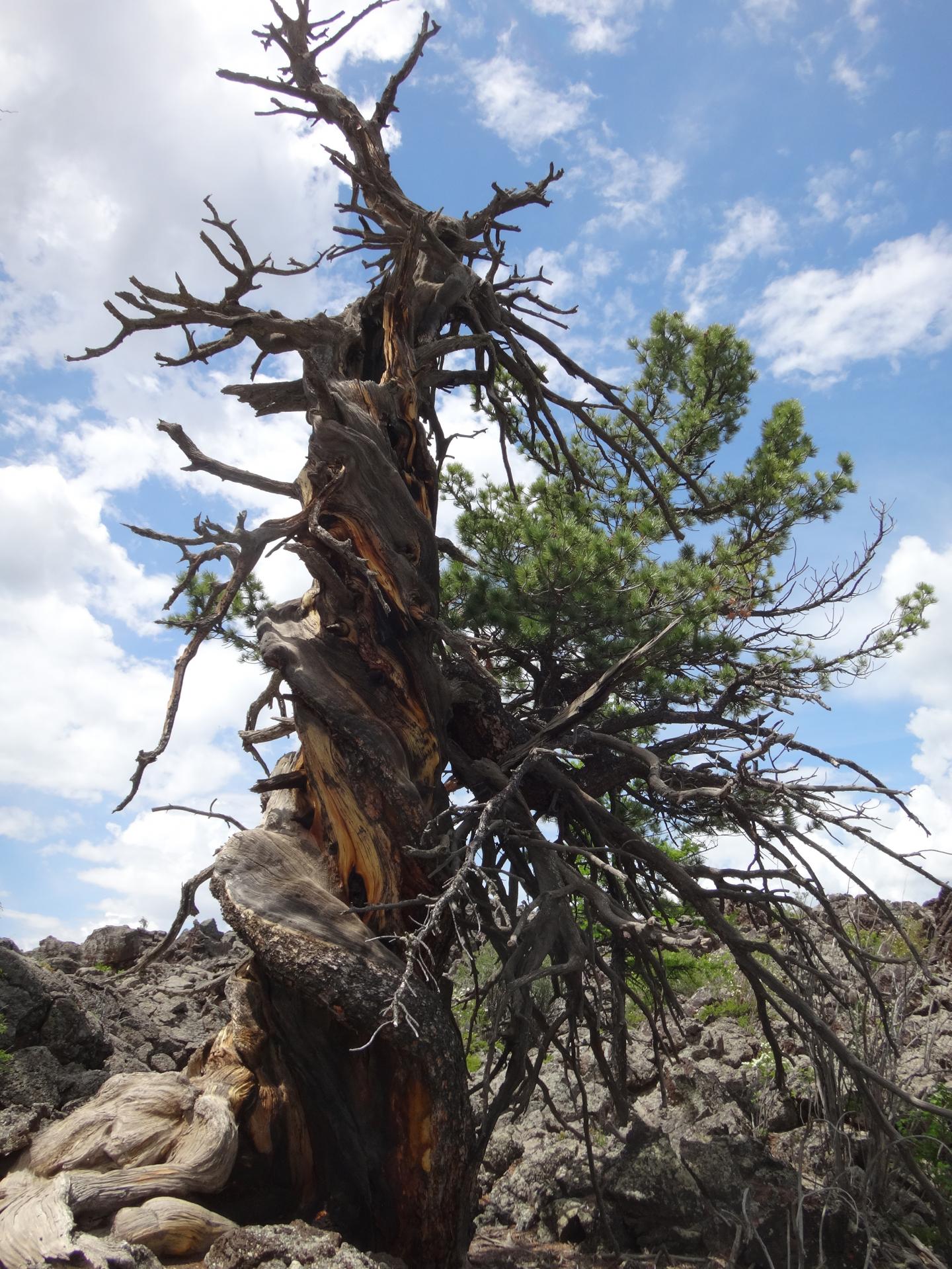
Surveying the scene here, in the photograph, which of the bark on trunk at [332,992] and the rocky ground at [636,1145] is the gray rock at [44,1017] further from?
the bark on trunk at [332,992]

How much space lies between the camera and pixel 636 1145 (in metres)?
5.71

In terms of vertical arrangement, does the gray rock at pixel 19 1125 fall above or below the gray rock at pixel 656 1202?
above

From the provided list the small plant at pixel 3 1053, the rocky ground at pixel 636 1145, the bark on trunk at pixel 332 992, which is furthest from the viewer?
the small plant at pixel 3 1053

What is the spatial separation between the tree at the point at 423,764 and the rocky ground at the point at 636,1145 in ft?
1.73

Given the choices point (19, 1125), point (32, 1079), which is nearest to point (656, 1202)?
point (19, 1125)

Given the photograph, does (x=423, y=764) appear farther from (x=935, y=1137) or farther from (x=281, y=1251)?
(x=935, y=1137)

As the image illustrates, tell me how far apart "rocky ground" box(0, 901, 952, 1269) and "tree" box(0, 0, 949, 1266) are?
53 cm

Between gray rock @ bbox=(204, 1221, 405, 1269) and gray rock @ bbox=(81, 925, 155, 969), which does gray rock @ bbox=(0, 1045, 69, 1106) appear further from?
gray rock @ bbox=(81, 925, 155, 969)

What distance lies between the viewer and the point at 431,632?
207 inches

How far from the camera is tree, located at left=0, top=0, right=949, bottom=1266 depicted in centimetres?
420

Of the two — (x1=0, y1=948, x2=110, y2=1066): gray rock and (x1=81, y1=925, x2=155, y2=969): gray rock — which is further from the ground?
(x1=81, y1=925, x2=155, y2=969): gray rock

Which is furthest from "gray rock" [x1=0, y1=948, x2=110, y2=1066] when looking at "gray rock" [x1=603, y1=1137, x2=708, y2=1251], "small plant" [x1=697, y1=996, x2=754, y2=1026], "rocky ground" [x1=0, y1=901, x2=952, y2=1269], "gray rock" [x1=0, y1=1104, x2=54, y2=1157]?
"small plant" [x1=697, y1=996, x2=754, y2=1026]

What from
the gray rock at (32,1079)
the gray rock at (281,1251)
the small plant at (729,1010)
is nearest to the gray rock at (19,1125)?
→ the gray rock at (32,1079)

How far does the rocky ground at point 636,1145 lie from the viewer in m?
4.70
